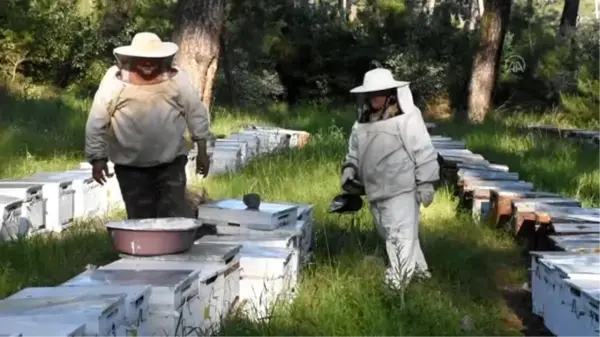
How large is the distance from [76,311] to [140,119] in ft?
9.30

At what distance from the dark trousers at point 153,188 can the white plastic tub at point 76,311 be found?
2.53m

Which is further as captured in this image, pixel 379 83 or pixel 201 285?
pixel 379 83

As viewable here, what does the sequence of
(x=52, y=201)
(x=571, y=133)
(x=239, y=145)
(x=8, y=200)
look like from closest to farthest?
(x=8, y=200), (x=52, y=201), (x=239, y=145), (x=571, y=133)

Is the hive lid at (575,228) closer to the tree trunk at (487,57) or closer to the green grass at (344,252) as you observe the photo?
the green grass at (344,252)

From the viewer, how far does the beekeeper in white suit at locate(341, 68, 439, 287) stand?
6.49m

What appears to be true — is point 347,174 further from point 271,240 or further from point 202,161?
point 202,161

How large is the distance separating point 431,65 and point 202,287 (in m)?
22.2

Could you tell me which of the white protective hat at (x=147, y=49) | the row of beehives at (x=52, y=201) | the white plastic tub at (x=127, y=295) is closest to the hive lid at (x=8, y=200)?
the row of beehives at (x=52, y=201)

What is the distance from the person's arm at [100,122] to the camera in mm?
6461

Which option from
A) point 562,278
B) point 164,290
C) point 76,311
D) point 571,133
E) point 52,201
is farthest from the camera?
point 571,133

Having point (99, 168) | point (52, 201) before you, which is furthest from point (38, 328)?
point (52, 201)

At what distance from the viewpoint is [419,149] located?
257 inches

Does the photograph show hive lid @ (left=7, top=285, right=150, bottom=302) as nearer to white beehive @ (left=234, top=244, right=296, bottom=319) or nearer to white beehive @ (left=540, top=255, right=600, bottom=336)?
white beehive @ (left=234, top=244, right=296, bottom=319)

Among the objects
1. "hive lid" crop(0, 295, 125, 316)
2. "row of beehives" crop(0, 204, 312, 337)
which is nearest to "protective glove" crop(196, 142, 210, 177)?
"row of beehives" crop(0, 204, 312, 337)
